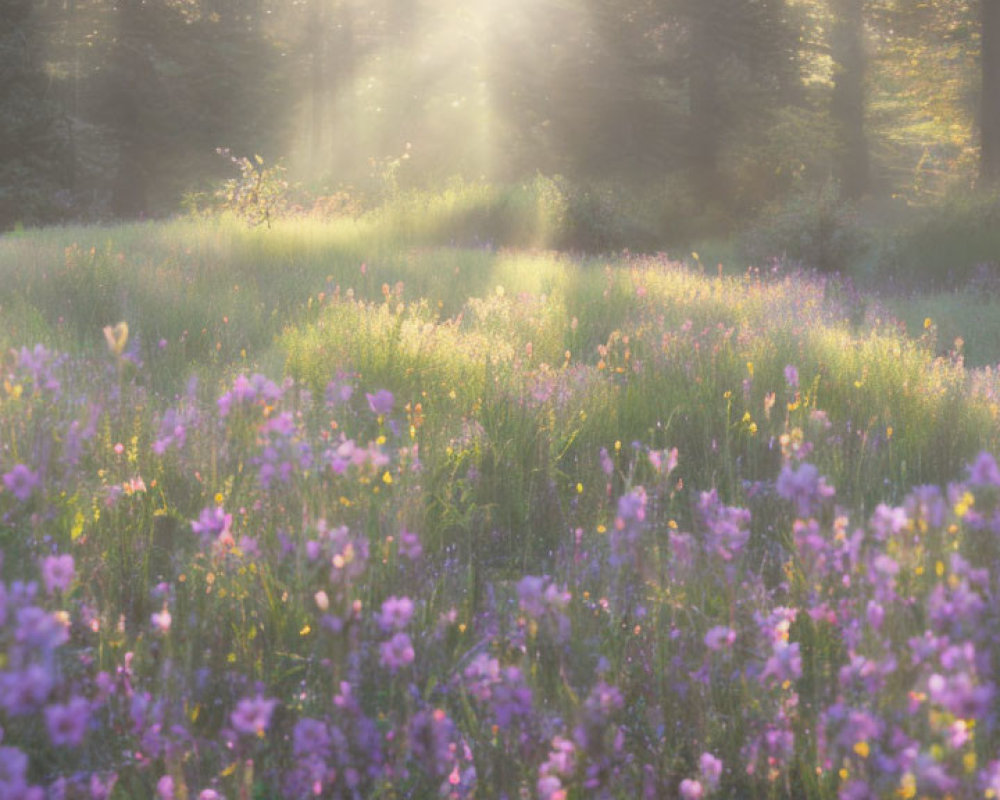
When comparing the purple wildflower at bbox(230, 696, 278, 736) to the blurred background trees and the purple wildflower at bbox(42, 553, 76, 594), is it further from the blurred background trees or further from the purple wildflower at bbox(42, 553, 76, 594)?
the blurred background trees

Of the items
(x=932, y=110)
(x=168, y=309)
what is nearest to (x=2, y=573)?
(x=168, y=309)

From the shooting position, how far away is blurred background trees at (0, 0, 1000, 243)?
19953 mm

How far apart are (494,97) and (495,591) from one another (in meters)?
23.0

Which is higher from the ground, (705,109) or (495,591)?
(705,109)

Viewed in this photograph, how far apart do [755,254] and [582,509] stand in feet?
40.1

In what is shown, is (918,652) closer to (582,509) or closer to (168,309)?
(582,509)

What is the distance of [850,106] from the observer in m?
24.3

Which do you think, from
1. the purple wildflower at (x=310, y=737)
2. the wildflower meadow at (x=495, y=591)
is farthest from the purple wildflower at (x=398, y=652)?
the purple wildflower at (x=310, y=737)

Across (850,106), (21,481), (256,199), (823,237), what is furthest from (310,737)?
(850,106)

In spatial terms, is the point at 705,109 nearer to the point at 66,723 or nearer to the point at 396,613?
the point at 396,613

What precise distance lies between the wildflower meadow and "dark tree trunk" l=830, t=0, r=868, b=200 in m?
22.0

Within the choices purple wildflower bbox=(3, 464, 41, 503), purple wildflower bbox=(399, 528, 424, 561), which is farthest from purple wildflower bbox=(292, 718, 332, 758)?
purple wildflower bbox=(3, 464, 41, 503)

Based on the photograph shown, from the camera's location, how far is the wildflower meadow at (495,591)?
1.58 metres

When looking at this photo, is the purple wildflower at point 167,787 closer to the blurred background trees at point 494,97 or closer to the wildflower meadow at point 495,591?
the wildflower meadow at point 495,591
